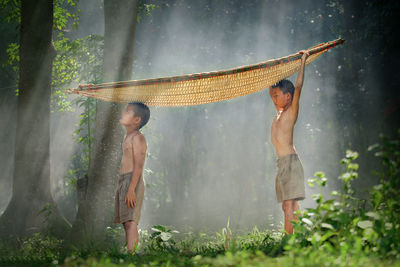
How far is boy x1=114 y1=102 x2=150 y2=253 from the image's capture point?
521 cm

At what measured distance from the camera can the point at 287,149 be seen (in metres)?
5.02

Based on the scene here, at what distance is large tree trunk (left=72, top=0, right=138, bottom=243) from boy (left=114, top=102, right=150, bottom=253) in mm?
1548

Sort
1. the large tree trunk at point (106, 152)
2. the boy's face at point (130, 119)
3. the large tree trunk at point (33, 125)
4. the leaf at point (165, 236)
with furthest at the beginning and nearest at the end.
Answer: the large tree trunk at point (33, 125) < the large tree trunk at point (106, 152) < the boy's face at point (130, 119) < the leaf at point (165, 236)

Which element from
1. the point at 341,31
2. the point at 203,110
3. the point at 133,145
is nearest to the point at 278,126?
the point at 133,145

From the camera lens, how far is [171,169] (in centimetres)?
1869

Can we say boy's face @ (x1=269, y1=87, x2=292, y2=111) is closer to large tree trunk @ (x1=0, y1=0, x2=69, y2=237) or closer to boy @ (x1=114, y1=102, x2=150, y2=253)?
boy @ (x1=114, y1=102, x2=150, y2=253)

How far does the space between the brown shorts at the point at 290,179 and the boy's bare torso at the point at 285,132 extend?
83 millimetres

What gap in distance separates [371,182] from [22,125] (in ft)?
33.6

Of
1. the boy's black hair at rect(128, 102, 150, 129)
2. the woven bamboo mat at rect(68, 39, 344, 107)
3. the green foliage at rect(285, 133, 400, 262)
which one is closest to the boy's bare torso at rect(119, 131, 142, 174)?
the boy's black hair at rect(128, 102, 150, 129)

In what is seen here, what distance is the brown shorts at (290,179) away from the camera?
4.88 m

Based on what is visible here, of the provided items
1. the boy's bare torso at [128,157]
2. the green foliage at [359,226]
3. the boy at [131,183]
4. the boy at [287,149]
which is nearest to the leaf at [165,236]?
the boy at [131,183]

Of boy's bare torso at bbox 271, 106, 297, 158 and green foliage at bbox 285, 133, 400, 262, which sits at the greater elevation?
boy's bare torso at bbox 271, 106, 297, 158

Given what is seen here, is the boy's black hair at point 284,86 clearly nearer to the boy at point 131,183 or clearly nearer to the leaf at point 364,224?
the boy at point 131,183

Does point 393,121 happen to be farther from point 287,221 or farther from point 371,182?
point 287,221
